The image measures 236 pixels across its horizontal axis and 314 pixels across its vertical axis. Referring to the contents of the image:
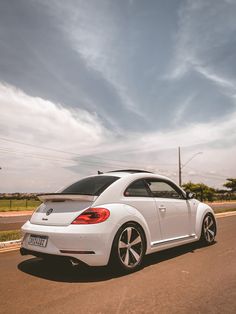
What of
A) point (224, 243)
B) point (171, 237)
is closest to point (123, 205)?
point (171, 237)

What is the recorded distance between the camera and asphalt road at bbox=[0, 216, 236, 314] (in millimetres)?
2980

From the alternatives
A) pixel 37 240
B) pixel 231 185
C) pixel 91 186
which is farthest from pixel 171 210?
pixel 231 185

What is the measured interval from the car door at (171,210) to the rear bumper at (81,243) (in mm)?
1320

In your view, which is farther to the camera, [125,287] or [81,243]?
[81,243]

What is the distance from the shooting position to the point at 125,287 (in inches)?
141

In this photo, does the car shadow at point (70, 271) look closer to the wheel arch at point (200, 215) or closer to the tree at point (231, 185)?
the wheel arch at point (200, 215)

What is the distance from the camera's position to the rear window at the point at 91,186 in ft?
14.5

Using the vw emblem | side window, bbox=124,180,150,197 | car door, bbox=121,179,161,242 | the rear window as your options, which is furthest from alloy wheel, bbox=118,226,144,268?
the vw emblem

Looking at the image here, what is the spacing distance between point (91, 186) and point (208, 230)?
3.01 m

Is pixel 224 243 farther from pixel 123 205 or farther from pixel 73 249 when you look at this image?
pixel 73 249

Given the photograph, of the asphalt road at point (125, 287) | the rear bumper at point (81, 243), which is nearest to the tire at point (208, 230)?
the asphalt road at point (125, 287)

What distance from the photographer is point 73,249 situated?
3771 millimetres

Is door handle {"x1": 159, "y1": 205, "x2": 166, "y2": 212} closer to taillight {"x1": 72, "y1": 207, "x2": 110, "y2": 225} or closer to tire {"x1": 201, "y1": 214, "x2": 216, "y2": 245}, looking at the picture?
taillight {"x1": 72, "y1": 207, "x2": 110, "y2": 225}

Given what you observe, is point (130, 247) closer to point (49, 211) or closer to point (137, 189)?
point (137, 189)
